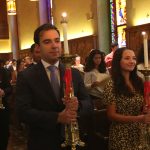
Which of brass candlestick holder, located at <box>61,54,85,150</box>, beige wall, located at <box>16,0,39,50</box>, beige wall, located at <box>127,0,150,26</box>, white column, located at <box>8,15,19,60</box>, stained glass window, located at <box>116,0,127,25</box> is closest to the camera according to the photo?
brass candlestick holder, located at <box>61,54,85,150</box>

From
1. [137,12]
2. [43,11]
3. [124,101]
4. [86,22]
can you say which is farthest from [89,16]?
[124,101]

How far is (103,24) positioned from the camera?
42.2 ft

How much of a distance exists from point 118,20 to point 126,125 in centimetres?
975

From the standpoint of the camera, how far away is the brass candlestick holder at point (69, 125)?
80.5 inches

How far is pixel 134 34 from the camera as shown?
11273mm

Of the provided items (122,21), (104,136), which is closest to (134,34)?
(122,21)

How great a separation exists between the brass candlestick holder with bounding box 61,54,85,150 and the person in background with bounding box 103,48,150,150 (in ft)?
2.91

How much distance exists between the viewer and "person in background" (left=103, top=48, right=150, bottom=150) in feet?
9.87

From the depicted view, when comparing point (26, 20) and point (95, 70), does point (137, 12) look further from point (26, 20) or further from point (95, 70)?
point (26, 20)

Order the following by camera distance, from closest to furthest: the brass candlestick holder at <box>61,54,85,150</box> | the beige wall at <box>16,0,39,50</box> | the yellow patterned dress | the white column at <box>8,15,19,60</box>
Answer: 1. the brass candlestick holder at <box>61,54,85,150</box>
2. the yellow patterned dress
3. the beige wall at <box>16,0,39,50</box>
4. the white column at <box>8,15,19,60</box>

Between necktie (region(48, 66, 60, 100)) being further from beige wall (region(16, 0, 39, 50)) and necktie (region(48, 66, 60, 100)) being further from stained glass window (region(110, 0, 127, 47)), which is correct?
beige wall (region(16, 0, 39, 50))

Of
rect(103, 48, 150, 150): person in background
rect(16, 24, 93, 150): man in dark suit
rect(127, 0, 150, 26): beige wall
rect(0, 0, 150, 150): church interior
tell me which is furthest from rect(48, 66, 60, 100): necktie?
rect(127, 0, 150, 26): beige wall

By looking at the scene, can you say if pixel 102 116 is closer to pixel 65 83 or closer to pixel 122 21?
pixel 65 83

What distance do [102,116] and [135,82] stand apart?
33.7 inches
